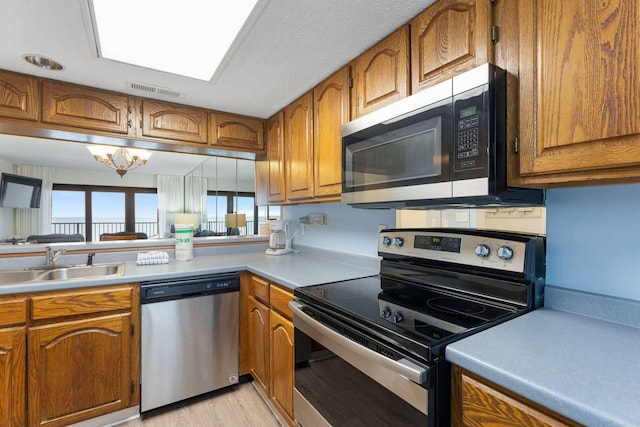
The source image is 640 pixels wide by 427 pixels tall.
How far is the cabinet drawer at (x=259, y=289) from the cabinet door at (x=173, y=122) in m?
1.13

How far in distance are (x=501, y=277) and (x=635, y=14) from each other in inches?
30.8

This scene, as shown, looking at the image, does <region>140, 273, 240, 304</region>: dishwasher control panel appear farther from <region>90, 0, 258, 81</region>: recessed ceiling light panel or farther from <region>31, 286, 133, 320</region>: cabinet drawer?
<region>90, 0, 258, 81</region>: recessed ceiling light panel

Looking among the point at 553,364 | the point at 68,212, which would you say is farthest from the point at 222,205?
the point at 553,364

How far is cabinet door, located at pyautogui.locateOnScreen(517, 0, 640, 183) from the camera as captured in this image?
2.34 ft

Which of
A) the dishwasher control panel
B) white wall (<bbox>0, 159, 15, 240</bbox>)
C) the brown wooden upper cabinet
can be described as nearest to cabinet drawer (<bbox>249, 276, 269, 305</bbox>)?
the dishwasher control panel

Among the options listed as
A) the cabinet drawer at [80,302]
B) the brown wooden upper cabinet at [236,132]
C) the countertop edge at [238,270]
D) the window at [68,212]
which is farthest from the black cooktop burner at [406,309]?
the window at [68,212]

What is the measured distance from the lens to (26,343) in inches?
59.2

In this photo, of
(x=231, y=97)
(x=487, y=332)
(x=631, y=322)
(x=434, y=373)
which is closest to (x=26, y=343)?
(x=231, y=97)

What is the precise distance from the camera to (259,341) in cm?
189

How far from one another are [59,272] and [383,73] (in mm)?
2290

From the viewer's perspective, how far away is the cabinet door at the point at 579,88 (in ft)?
2.34

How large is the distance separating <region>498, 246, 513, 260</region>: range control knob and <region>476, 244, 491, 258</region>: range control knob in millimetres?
39

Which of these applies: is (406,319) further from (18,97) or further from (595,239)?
(18,97)

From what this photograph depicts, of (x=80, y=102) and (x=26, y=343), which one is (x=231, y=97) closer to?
(x=80, y=102)
